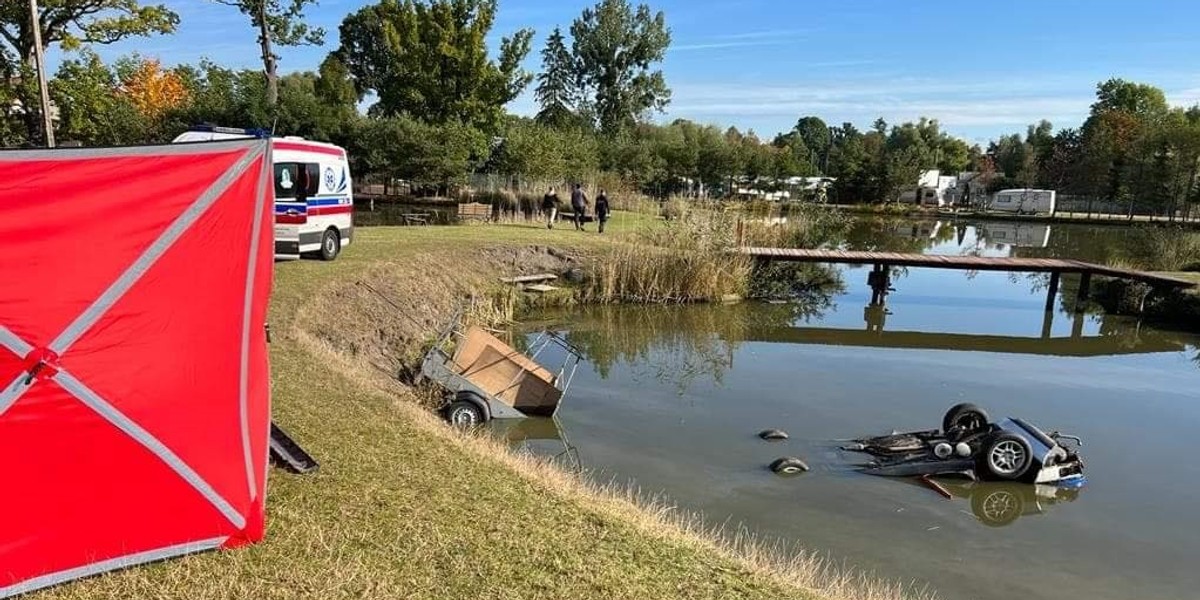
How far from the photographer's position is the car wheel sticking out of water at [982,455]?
839 centimetres

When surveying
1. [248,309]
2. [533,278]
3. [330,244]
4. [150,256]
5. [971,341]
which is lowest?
[971,341]

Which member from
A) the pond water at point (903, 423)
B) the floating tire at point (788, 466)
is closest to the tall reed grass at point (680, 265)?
the pond water at point (903, 423)

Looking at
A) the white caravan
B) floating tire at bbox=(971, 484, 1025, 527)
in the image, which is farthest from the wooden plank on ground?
the white caravan

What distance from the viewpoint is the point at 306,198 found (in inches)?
570

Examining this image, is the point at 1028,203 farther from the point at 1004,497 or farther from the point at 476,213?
the point at 1004,497

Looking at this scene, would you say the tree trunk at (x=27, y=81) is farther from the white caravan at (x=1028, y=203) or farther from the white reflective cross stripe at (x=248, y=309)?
the white caravan at (x=1028, y=203)

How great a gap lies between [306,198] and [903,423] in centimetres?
1086

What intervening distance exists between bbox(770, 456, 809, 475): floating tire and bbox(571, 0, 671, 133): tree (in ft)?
188

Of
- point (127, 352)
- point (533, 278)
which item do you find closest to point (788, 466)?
point (127, 352)

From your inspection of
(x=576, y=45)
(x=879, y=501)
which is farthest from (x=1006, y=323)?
(x=576, y=45)

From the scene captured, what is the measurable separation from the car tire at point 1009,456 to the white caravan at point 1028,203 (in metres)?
61.6

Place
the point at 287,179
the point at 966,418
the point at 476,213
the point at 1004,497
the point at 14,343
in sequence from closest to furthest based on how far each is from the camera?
1. the point at 14,343
2. the point at 1004,497
3. the point at 966,418
4. the point at 287,179
5. the point at 476,213

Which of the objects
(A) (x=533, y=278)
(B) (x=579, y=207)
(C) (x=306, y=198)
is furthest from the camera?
(B) (x=579, y=207)

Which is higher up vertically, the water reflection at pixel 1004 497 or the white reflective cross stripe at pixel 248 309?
the white reflective cross stripe at pixel 248 309
